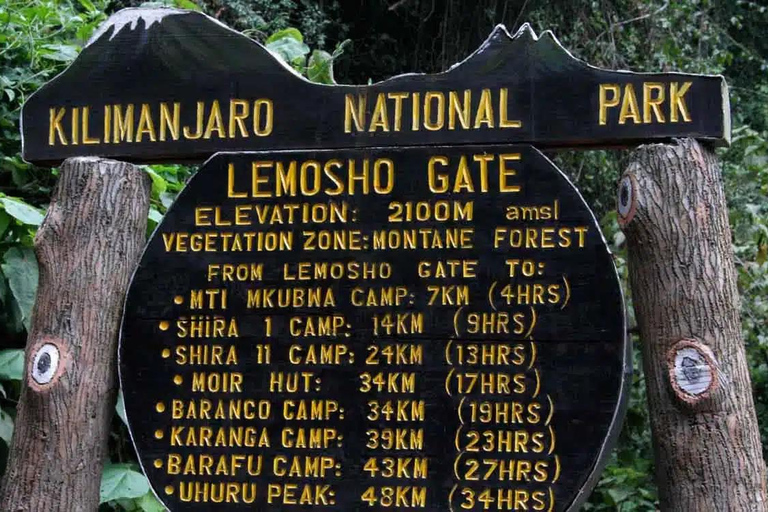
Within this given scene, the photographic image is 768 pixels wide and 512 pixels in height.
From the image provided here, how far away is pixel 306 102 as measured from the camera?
333cm

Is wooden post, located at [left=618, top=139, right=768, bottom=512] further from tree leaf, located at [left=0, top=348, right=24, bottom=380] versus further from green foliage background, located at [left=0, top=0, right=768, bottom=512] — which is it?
tree leaf, located at [left=0, top=348, right=24, bottom=380]

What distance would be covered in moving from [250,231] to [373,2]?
17.8 feet

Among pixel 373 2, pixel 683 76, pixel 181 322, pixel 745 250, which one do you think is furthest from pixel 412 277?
pixel 373 2

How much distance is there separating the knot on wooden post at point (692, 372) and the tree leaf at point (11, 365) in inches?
103

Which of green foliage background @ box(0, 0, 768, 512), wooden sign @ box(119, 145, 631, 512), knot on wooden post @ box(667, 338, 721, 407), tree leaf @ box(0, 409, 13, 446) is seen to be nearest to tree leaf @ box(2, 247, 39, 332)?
green foliage background @ box(0, 0, 768, 512)

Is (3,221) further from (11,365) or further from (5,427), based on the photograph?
(5,427)

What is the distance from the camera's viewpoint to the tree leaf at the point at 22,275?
13.6 ft

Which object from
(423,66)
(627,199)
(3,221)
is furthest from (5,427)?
(423,66)

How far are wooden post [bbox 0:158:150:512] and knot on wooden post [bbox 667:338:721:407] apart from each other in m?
1.79

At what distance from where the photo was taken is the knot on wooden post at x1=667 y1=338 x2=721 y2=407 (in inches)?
115

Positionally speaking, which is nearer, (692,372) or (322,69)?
(692,372)

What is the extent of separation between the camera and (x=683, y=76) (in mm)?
3061

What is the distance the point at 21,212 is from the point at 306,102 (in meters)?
1.46

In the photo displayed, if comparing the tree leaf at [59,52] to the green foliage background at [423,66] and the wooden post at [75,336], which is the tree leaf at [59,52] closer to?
the green foliage background at [423,66]
